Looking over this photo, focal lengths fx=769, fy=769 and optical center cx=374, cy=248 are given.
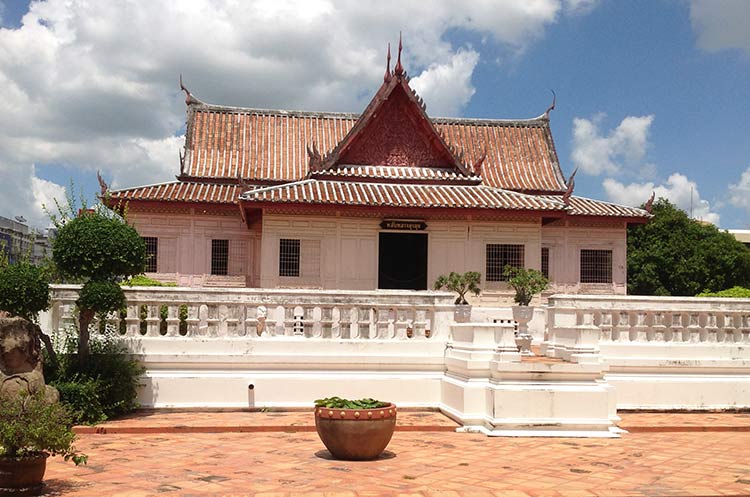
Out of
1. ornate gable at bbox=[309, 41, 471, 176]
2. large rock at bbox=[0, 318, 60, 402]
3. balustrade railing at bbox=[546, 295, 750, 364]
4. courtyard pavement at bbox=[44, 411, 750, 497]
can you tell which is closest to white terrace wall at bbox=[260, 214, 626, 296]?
ornate gable at bbox=[309, 41, 471, 176]

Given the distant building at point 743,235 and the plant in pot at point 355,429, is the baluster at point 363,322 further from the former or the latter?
the distant building at point 743,235

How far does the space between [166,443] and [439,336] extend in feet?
14.7

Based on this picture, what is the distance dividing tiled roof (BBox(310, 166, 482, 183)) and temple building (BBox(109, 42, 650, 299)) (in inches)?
2.1

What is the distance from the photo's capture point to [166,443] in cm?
939

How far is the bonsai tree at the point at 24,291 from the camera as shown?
998cm

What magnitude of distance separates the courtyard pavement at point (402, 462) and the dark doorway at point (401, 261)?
397 inches

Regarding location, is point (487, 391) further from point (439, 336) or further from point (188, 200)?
point (188, 200)

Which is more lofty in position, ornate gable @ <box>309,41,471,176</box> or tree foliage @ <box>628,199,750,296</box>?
ornate gable @ <box>309,41,471,176</box>

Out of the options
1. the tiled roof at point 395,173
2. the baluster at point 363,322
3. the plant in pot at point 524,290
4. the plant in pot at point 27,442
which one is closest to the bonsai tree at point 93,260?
the baluster at point 363,322

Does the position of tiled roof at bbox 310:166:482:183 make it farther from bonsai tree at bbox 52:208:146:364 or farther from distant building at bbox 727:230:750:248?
distant building at bbox 727:230:750:248

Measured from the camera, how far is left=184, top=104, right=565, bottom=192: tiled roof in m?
24.5

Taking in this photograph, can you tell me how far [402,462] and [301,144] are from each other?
60.8 feet

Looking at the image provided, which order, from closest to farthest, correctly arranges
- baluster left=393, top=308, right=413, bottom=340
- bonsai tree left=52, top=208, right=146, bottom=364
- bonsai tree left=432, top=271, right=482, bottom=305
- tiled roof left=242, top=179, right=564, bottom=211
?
bonsai tree left=52, top=208, right=146, bottom=364
baluster left=393, top=308, right=413, bottom=340
bonsai tree left=432, top=271, right=482, bottom=305
tiled roof left=242, top=179, right=564, bottom=211

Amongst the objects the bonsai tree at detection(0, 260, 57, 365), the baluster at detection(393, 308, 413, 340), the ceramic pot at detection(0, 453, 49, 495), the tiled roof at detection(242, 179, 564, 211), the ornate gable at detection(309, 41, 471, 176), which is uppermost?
the ornate gable at detection(309, 41, 471, 176)
